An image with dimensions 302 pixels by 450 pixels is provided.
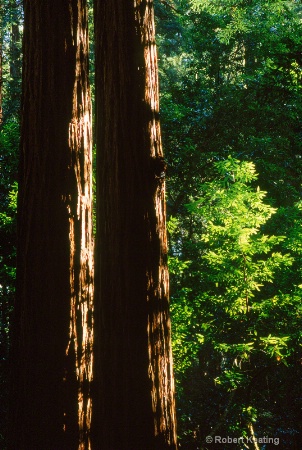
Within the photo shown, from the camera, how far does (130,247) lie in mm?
2199

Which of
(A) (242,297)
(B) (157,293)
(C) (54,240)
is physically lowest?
(B) (157,293)

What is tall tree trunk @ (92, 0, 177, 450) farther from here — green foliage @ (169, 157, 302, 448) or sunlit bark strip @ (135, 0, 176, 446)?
green foliage @ (169, 157, 302, 448)

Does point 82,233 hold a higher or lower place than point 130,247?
higher

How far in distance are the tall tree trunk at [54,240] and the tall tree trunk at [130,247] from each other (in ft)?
0.51

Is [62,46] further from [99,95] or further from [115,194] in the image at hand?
[115,194]

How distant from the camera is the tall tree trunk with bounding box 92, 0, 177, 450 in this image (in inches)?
81.3

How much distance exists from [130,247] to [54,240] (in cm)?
56

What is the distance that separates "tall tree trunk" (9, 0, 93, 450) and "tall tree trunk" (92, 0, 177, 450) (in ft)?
0.51

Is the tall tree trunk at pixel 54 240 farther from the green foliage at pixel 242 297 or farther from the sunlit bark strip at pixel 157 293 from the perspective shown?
the green foliage at pixel 242 297

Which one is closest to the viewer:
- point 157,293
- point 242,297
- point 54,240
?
point 157,293

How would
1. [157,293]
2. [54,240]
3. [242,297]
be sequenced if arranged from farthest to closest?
[242,297] < [54,240] < [157,293]

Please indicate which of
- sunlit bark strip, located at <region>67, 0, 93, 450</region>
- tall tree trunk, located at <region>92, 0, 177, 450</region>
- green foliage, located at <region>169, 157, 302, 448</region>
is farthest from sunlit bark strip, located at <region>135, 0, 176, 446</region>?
green foliage, located at <region>169, 157, 302, 448</region>

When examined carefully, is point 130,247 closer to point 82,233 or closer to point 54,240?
point 82,233

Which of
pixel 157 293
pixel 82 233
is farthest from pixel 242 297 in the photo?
pixel 82 233
